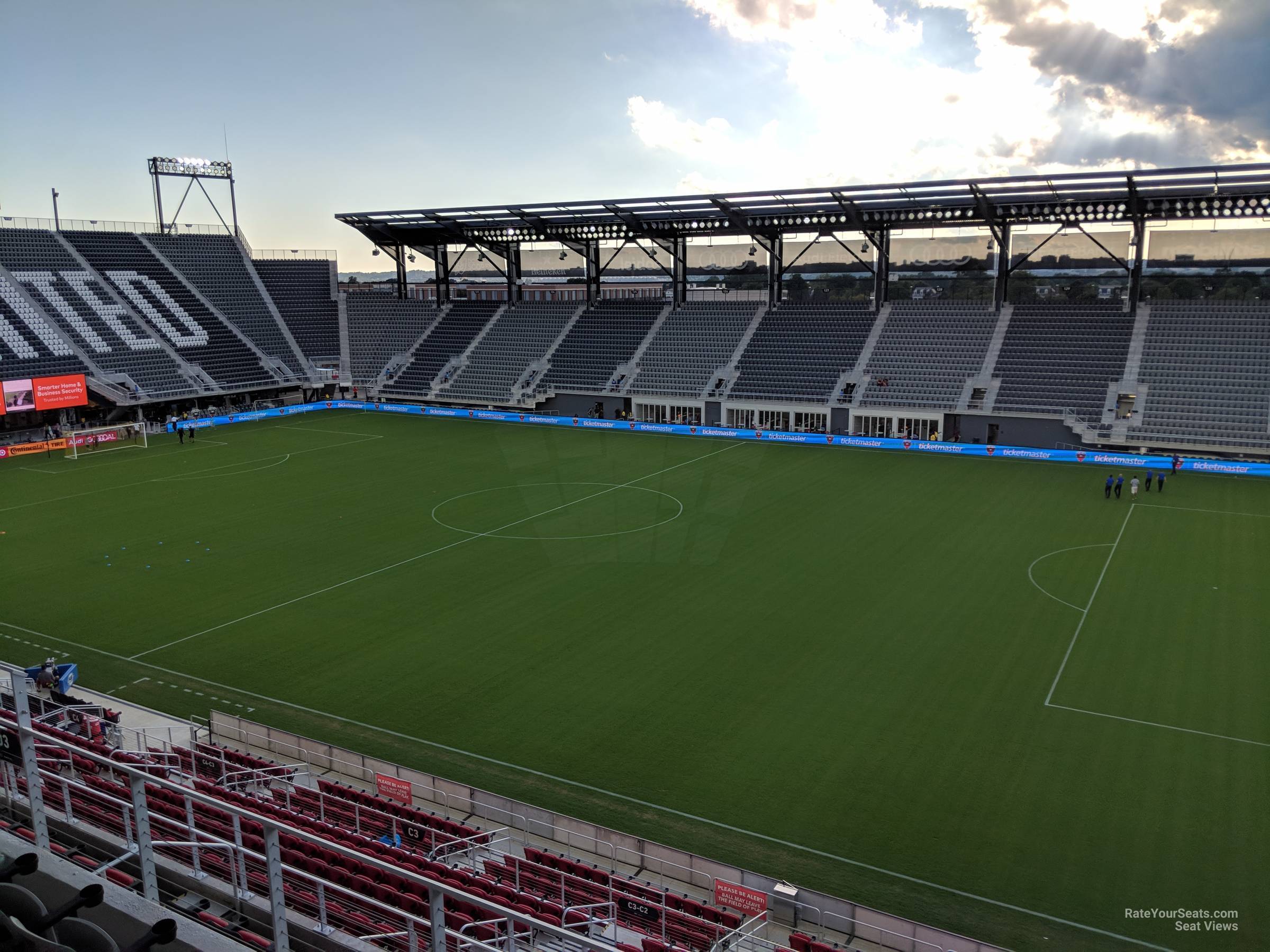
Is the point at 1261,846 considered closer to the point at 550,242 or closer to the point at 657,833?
the point at 657,833

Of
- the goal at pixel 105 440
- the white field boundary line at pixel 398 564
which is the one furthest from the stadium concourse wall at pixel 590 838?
the goal at pixel 105 440

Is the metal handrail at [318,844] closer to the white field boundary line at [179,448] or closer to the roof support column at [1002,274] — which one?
the white field boundary line at [179,448]

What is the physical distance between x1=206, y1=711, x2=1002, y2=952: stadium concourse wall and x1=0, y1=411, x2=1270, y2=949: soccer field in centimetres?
115

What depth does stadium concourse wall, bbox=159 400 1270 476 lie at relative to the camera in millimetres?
39625

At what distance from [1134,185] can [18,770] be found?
47845mm

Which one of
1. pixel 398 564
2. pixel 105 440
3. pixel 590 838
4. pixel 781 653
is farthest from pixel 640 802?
pixel 105 440

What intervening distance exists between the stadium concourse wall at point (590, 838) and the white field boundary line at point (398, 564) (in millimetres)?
5669

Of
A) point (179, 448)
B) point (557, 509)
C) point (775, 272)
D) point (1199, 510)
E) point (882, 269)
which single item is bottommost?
point (1199, 510)

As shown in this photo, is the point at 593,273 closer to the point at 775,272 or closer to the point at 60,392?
the point at 775,272

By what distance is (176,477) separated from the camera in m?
39.7

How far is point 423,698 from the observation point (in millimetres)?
18000

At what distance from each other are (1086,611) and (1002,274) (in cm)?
3500

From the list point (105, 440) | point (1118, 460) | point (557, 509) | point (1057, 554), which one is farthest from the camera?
point (105, 440)

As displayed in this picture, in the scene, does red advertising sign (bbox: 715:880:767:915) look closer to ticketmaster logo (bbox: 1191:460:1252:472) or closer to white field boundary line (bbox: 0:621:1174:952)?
white field boundary line (bbox: 0:621:1174:952)
